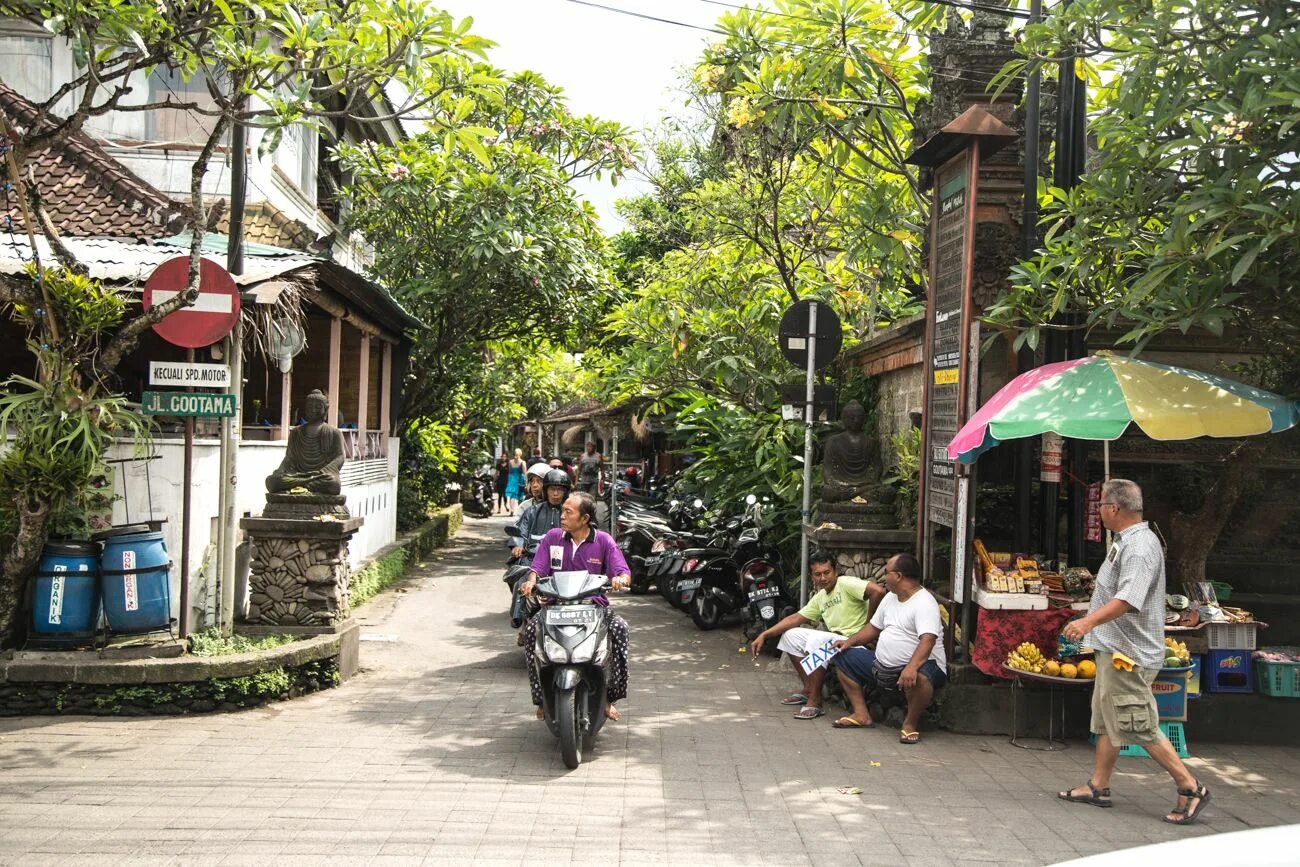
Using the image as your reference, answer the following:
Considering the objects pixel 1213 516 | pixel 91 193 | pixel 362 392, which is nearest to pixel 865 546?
pixel 1213 516

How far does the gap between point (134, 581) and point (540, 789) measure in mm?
3448

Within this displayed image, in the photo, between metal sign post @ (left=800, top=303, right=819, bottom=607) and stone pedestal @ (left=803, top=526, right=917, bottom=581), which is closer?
stone pedestal @ (left=803, top=526, right=917, bottom=581)

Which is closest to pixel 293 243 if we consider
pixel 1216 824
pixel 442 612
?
pixel 442 612

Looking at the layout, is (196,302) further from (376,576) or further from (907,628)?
(376,576)

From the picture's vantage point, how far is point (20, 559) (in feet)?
24.1

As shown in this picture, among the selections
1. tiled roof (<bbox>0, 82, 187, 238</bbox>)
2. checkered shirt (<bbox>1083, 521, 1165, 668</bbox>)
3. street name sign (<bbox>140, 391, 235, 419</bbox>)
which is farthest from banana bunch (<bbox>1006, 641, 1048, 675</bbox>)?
tiled roof (<bbox>0, 82, 187, 238</bbox>)

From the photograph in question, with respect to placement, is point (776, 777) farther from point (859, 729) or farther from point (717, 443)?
point (717, 443)

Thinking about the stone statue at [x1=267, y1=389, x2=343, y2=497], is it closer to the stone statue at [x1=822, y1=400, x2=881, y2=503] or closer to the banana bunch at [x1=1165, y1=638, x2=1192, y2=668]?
the stone statue at [x1=822, y1=400, x2=881, y2=503]

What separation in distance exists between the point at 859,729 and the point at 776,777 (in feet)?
4.76

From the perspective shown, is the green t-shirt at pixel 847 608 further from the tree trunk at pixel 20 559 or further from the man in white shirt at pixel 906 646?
the tree trunk at pixel 20 559

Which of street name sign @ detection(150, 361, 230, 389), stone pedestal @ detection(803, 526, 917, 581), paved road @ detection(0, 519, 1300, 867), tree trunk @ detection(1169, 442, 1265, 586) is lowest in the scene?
paved road @ detection(0, 519, 1300, 867)

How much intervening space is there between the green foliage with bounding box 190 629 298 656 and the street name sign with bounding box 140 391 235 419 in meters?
1.68

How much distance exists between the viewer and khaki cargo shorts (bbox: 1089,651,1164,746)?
5617mm

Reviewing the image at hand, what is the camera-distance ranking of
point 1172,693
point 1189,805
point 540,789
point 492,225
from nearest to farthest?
point 1189,805, point 540,789, point 1172,693, point 492,225
